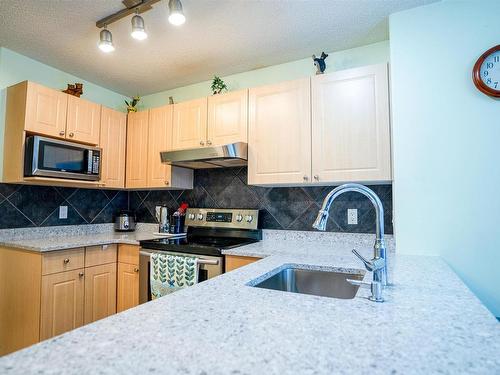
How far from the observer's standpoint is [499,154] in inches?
60.6

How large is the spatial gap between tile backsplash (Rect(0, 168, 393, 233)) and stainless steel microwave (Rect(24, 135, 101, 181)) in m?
0.40

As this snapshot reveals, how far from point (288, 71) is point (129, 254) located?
2.09 m

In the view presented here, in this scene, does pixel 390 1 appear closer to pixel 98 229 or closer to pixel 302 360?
pixel 302 360

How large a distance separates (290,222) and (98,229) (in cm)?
200

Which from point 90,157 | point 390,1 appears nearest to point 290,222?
point 390,1

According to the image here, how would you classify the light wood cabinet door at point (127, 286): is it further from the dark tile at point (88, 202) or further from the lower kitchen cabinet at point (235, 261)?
the lower kitchen cabinet at point (235, 261)

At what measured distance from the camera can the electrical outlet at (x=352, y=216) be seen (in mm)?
2178

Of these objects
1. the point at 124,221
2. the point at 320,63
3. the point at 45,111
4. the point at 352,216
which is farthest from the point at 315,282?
the point at 45,111

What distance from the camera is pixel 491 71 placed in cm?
156

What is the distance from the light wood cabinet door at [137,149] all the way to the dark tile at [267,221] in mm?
1186

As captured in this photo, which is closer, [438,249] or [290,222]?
[438,249]

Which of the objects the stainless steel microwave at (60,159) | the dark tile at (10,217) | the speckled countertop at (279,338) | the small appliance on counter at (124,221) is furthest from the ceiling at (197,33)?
the speckled countertop at (279,338)

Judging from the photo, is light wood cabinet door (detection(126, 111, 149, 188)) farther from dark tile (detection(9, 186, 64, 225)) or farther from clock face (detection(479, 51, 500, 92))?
clock face (detection(479, 51, 500, 92))

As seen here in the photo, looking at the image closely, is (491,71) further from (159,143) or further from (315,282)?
(159,143)
